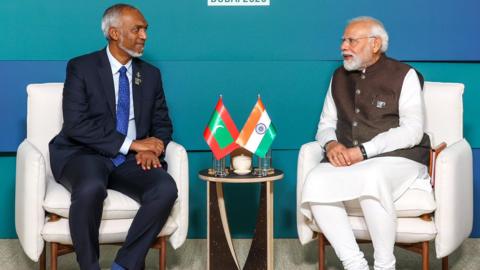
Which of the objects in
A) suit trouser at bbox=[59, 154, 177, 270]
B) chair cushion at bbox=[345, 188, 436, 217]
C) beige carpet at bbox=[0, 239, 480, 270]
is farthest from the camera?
beige carpet at bbox=[0, 239, 480, 270]

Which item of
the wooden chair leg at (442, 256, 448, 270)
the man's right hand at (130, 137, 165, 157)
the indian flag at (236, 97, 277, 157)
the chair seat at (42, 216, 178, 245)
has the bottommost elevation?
the wooden chair leg at (442, 256, 448, 270)

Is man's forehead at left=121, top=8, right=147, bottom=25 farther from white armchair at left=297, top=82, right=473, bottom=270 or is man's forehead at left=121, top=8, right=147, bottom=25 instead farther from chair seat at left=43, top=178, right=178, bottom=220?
white armchair at left=297, top=82, right=473, bottom=270

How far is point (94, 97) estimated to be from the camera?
4094 mm

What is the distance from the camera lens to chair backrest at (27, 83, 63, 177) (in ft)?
14.0

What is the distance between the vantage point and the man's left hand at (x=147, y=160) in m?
3.99

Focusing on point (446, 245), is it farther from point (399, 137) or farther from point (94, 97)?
point (94, 97)

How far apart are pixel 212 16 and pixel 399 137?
1.44 meters

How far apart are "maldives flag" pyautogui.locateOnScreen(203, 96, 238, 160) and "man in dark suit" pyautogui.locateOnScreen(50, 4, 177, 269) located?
0.26 m

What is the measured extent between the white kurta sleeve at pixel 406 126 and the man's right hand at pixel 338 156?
0.34 ft

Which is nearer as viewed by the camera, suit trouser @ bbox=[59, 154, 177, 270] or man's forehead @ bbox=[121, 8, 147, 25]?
suit trouser @ bbox=[59, 154, 177, 270]

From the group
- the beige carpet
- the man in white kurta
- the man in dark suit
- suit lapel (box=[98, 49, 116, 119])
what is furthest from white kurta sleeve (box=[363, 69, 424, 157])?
suit lapel (box=[98, 49, 116, 119])

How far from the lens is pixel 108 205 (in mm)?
3758

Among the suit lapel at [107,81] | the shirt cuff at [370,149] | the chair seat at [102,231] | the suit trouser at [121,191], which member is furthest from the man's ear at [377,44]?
the chair seat at [102,231]

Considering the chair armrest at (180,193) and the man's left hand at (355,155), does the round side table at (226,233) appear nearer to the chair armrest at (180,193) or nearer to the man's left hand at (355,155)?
the chair armrest at (180,193)
